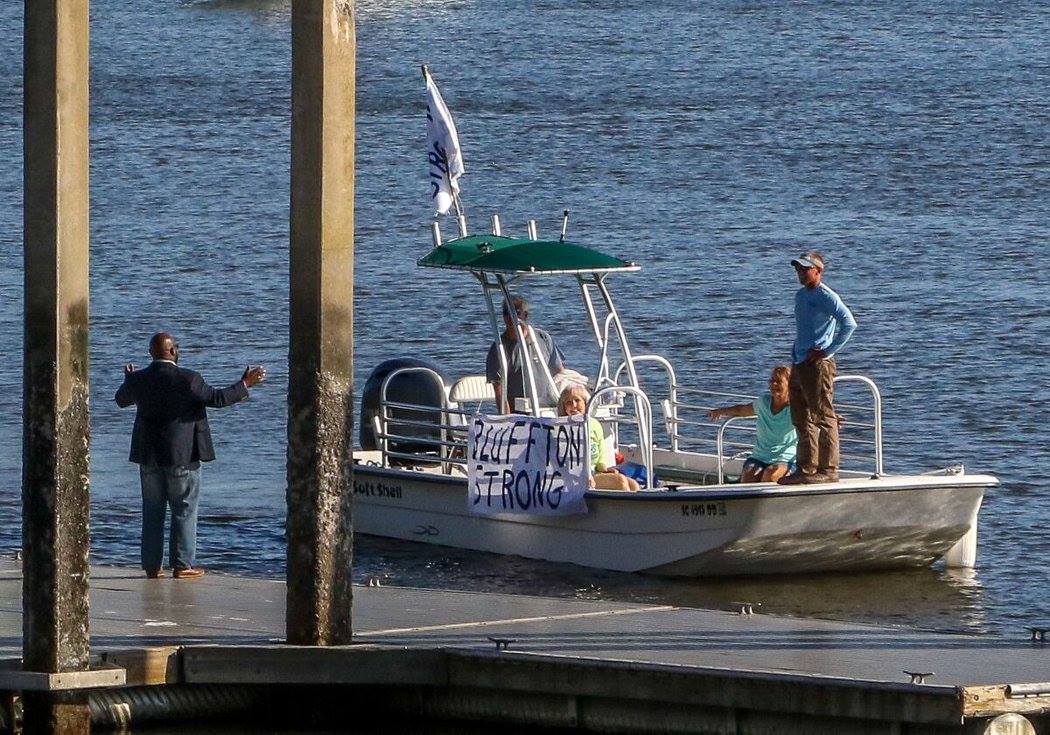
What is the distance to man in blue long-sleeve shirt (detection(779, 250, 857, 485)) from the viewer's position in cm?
1619

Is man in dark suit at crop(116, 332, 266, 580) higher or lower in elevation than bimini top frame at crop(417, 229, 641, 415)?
lower

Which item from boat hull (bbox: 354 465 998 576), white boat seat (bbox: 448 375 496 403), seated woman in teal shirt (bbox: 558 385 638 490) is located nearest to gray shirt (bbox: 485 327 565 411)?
seated woman in teal shirt (bbox: 558 385 638 490)

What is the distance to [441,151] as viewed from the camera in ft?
61.4

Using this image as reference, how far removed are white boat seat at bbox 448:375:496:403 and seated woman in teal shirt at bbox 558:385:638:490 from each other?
1.49 m

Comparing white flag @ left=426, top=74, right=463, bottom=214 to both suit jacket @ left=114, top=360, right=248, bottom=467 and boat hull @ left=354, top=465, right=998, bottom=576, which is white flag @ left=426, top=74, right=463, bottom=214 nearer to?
boat hull @ left=354, top=465, right=998, bottom=576

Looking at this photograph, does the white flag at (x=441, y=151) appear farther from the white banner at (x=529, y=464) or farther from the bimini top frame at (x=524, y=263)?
the white banner at (x=529, y=464)

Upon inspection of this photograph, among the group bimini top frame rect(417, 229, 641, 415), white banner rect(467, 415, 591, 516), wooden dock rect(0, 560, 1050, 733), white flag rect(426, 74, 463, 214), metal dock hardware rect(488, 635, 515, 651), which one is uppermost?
white flag rect(426, 74, 463, 214)

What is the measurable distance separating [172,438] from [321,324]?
3399 mm

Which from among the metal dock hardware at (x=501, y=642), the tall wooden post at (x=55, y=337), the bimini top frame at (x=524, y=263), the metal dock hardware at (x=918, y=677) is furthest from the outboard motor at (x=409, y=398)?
the metal dock hardware at (x=918, y=677)

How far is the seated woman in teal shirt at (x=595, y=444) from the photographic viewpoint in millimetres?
16828

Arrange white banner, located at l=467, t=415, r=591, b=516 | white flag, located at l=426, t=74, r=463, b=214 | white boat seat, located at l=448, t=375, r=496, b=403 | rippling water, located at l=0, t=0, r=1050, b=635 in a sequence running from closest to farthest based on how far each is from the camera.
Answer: white banner, located at l=467, t=415, r=591, b=516 → white flag, located at l=426, t=74, r=463, b=214 → white boat seat, located at l=448, t=375, r=496, b=403 → rippling water, located at l=0, t=0, r=1050, b=635

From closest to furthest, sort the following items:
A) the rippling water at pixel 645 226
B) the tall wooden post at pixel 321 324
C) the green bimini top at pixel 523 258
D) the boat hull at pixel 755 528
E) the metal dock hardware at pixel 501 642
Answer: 1. the tall wooden post at pixel 321 324
2. the metal dock hardware at pixel 501 642
3. the boat hull at pixel 755 528
4. the green bimini top at pixel 523 258
5. the rippling water at pixel 645 226

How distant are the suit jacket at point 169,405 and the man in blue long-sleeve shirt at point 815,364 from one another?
393 cm

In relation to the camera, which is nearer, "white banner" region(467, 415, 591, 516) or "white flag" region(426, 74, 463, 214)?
"white banner" region(467, 415, 591, 516)
